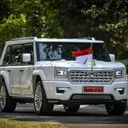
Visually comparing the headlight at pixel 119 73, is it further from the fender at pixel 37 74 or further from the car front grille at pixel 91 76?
the fender at pixel 37 74

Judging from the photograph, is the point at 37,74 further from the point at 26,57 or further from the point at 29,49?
the point at 29,49

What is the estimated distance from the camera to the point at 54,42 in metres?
15.9

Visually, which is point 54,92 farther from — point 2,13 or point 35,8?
point 35,8

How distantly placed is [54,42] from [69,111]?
221 centimetres

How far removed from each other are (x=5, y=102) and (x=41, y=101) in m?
2.60

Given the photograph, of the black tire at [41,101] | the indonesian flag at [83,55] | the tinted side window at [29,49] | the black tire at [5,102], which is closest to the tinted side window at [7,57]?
the black tire at [5,102]

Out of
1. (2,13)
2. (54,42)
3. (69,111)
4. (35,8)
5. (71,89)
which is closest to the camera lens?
(71,89)

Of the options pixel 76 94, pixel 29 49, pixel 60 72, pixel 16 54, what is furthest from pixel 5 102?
pixel 76 94

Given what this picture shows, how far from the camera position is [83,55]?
15.0m

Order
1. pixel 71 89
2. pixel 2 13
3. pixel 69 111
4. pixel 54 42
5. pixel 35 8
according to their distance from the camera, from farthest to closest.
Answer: pixel 35 8 → pixel 2 13 → pixel 69 111 → pixel 54 42 → pixel 71 89

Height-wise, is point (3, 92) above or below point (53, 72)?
below

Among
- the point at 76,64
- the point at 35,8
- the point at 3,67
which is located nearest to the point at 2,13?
the point at 3,67

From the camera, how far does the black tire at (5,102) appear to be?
17.1 metres

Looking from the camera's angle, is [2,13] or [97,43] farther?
[2,13]
